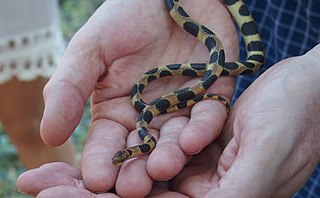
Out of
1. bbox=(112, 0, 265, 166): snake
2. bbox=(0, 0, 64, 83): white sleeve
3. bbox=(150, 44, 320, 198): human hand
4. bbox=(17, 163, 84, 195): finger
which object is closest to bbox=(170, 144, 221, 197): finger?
bbox=(150, 44, 320, 198): human hand

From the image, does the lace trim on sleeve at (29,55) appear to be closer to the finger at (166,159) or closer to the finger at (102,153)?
the finger at (102,153)

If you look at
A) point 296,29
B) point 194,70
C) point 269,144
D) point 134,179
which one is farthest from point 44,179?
point 296,29

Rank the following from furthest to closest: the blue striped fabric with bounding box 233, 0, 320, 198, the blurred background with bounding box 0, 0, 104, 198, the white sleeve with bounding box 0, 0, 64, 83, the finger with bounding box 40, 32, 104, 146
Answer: the blurred background with bounding box 0, 0, 104, 198 < the white sleeve with bounding box 0, 0, 64, 83 < the blue striped fabric with bounding box 233, 0, 320, 198 < the finger with bounding box 40, 32, 104, 146

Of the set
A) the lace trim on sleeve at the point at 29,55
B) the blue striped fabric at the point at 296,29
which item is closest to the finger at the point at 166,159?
the blue striped fabric at the point at 296,29

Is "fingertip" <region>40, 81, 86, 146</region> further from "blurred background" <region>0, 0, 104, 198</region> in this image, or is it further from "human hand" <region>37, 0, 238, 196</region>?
"blurred background" <region>0, 0, 104, 198</region>

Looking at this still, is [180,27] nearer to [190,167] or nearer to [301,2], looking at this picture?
[301,2]

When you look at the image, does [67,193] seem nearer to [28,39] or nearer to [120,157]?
[120,157]
